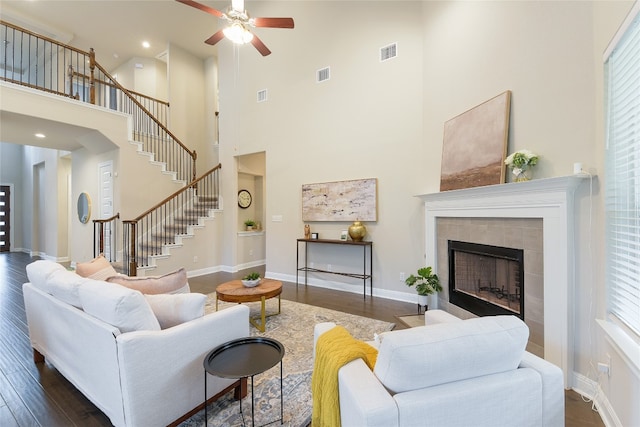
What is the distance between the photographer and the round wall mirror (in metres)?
6.82

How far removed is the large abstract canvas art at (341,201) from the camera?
15.5 ft

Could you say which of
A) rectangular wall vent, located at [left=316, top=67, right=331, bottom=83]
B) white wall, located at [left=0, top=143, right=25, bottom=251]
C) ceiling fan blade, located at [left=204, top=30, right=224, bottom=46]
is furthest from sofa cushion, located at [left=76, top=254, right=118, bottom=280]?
white wall, located at [left=0, top=143, right=25, bottom=251]

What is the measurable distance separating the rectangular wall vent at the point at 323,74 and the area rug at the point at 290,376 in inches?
156

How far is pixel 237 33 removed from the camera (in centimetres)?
330

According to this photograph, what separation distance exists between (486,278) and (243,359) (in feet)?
9.28

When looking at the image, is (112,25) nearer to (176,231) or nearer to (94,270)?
(176,231)

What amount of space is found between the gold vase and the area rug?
127 cm

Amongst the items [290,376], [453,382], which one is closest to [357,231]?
[290,376]

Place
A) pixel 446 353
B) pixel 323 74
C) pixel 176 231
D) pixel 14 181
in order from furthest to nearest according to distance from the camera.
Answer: pixel 14 181
pixel 176 231
pixel 323 74
pixel 446 353

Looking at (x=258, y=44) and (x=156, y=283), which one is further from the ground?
(x=258, y=44)

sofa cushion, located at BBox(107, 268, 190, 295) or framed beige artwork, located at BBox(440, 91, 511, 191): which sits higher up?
framed beige artwork, located at BBox(440, 91, 511, 191)

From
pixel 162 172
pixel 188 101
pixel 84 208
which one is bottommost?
pixel 84 208

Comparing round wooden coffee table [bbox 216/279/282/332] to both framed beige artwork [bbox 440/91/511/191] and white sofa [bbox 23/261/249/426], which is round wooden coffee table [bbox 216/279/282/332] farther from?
framed beige artwork [bbox 440/91/511/191]

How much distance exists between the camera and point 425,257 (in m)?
4.08
